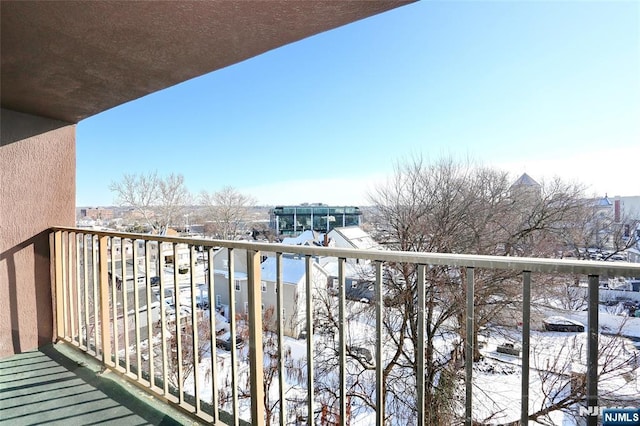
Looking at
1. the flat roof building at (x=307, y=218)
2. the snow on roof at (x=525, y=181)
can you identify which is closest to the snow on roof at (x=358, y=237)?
the flat roof building at (x=307, y=218)

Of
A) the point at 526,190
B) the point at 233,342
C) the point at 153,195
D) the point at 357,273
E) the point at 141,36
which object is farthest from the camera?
the point at 153,195

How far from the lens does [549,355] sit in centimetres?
366

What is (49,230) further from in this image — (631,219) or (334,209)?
(334,209)

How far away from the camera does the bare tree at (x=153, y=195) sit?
927cm

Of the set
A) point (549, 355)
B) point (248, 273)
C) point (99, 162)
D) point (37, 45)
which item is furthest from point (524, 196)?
point (99, 162)

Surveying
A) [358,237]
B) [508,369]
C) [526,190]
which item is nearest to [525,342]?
[508,369]

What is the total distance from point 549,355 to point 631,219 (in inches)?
163

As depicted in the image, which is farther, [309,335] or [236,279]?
[236,279]

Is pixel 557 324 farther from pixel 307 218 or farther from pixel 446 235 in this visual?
pixel 307 218

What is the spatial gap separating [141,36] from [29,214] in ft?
6.39

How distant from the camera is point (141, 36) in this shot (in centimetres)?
123

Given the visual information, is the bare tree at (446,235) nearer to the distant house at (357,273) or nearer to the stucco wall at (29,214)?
the distant house at (357,273)

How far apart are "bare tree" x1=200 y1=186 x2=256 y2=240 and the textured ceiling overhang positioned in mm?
9394

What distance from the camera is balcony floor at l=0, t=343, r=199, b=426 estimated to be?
57.6 inches
